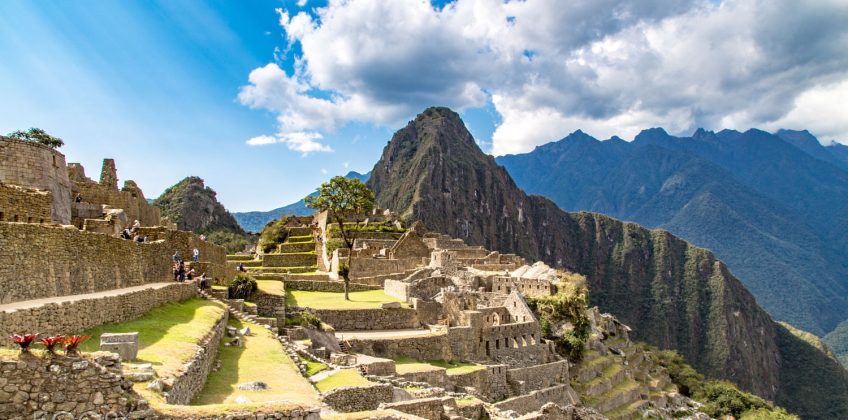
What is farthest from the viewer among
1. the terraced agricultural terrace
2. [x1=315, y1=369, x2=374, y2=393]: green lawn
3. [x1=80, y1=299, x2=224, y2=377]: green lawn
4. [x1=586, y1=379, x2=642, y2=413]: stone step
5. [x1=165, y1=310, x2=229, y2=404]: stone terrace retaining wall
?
[x1=586, y1=379, x2=642, y2=413]: stone step

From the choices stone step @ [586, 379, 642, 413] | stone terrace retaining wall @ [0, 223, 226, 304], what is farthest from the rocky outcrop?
stone terrace retaining wall @ [0, 223, 226, 304]

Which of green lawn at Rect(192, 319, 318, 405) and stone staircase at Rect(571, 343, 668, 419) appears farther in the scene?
stone staircase at Rect(571, 343, 668, 419)

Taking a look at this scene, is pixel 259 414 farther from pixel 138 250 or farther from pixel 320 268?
pixel 320 268

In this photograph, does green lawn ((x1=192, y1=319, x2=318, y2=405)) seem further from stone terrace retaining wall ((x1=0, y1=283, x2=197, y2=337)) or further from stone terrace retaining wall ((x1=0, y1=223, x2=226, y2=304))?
stone terrace retaining wall ((x1=0, y1=223, x2=226, y2=304))

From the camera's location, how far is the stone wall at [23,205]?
1428 centimetres

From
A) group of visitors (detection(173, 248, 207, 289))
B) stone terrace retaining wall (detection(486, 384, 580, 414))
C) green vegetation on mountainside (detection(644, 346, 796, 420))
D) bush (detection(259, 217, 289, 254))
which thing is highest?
bush (detection(259, 217, 289, 254))

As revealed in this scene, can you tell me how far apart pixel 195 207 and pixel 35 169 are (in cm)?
10198

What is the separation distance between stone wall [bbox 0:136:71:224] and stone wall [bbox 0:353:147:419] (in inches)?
529

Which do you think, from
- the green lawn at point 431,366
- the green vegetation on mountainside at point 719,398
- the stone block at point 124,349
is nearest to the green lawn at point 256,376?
the stone block at point 124,349

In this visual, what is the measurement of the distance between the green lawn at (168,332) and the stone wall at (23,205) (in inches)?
152

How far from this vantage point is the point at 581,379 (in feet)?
120

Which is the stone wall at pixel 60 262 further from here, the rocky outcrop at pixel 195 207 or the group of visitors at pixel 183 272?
the rocky outcrop at pixel 195 207

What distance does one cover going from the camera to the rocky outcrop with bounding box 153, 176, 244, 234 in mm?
110125

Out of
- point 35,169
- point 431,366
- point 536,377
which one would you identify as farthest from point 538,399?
point 35,169
